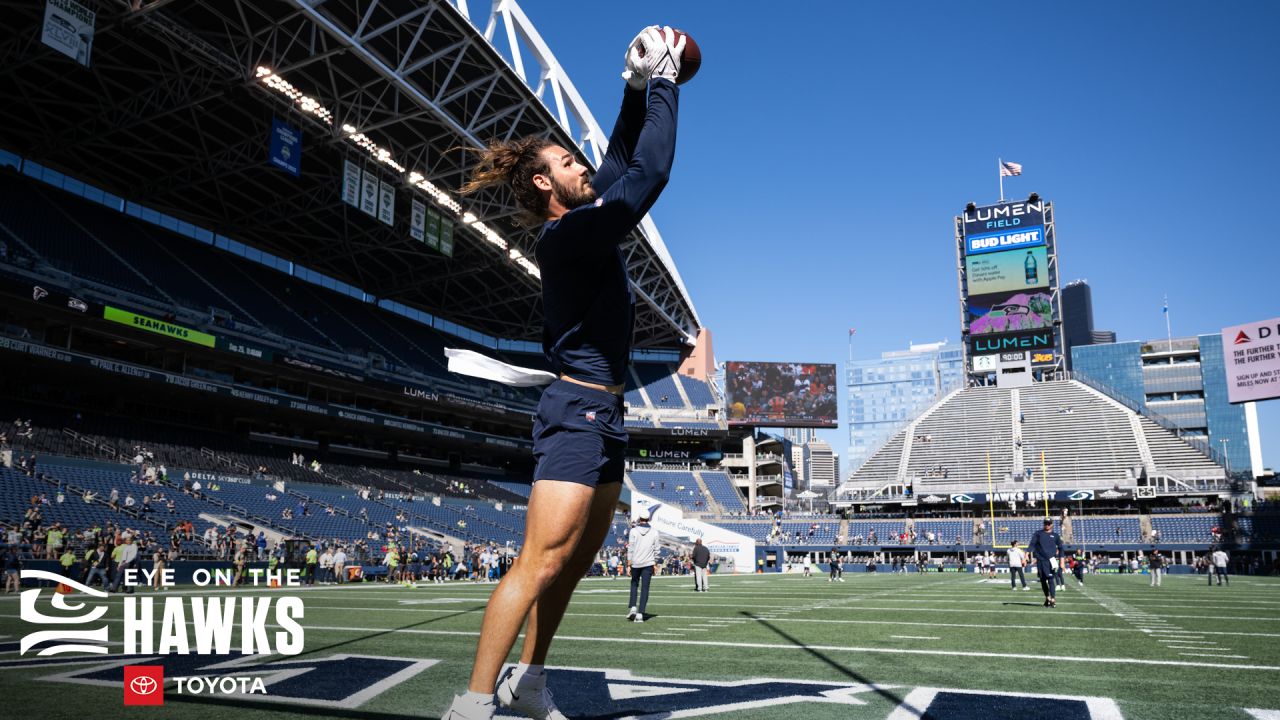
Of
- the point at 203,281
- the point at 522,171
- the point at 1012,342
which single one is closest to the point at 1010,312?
the point at 1012,342

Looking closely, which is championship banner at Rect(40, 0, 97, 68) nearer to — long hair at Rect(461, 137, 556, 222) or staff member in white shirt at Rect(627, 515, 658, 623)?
staff member in white shirt at Rect(627, 515, 658, 623)

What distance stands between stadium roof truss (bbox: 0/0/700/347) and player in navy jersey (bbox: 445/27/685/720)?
67.3ft

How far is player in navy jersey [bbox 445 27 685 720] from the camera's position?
2.87m

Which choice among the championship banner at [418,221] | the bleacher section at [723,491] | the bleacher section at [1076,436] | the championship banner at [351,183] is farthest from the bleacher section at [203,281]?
the bleacher section at [1076,436]

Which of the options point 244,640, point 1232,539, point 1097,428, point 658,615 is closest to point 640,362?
point 1097,428

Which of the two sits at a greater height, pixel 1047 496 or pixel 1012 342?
pixel 1012 342

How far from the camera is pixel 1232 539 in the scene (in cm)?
4475

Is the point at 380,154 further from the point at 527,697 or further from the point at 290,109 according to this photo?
the point at 527,697

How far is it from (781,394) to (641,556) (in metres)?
59.9

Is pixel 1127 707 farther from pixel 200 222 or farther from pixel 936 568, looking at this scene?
pixel 936 568

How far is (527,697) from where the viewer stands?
Answer: 3191mm

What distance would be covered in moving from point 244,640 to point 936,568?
4975 cm

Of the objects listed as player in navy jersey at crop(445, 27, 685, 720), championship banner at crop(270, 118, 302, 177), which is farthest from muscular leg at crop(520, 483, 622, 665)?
championship banner at crop(270, 118, 302, 177)

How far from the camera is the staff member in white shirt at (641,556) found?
11.0m
